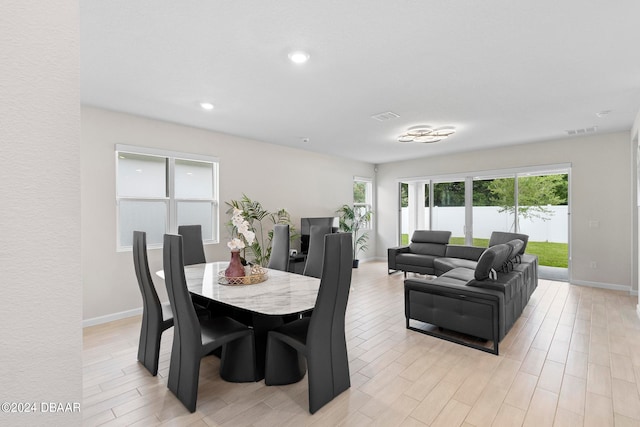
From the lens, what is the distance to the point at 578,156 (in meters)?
5.43

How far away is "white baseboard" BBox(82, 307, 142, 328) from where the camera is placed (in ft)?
12.2

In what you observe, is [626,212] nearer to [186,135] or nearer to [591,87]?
[591,87]

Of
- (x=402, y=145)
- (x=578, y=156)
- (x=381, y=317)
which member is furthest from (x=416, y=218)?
(x=381, y=317)

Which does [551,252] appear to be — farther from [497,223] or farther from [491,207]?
[491,207]

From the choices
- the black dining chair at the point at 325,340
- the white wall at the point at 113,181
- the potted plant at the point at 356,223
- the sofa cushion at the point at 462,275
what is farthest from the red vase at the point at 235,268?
the potted plant at the point at 356,223

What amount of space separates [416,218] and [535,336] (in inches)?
185

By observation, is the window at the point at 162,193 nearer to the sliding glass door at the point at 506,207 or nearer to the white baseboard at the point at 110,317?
the white baseboard at the point at 110,317

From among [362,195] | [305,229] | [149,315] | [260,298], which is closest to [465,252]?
[305,229]

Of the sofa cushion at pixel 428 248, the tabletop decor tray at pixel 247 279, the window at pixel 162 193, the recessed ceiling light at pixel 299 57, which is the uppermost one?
the recessed ceiling light at pixel 299 57

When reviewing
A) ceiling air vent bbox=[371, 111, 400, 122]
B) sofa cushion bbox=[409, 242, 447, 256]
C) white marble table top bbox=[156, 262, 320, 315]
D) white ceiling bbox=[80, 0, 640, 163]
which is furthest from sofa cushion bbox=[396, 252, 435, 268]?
white marble table top bbox=[156, 262, 320, 315]

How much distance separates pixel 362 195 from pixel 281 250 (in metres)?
4.91

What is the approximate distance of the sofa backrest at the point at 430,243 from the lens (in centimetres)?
599

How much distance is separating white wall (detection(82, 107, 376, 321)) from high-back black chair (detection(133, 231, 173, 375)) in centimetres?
154

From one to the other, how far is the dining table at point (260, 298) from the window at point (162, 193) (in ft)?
5.02
